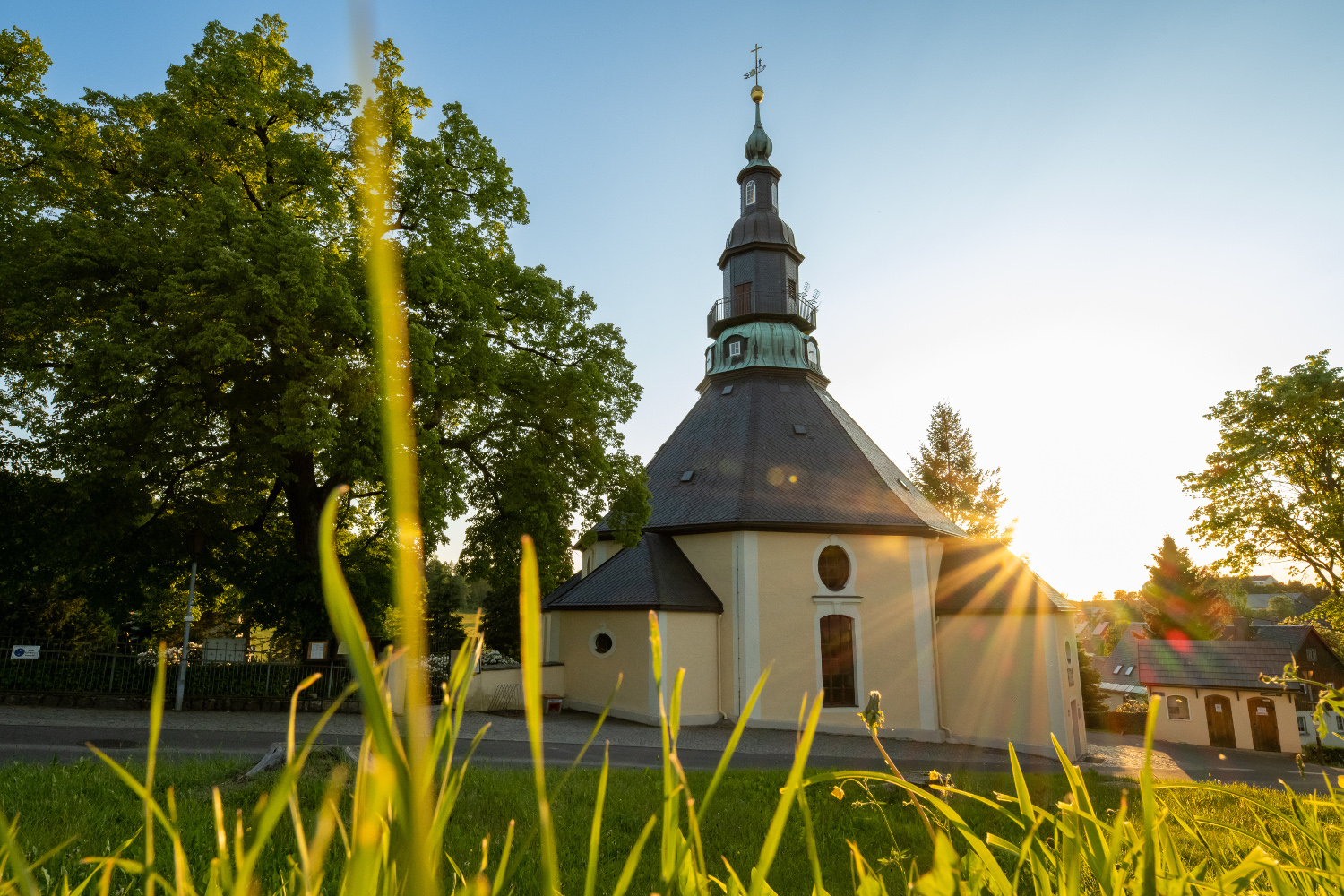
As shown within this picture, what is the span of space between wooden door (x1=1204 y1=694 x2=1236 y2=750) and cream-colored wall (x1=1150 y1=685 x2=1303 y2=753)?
0.10 m

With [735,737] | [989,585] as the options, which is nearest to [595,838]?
[735,737]

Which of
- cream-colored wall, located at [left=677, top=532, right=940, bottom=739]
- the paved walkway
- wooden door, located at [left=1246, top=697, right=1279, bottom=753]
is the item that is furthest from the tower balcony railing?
wooden door, located at [left=1246, top=697, right=1279, bottom=753]

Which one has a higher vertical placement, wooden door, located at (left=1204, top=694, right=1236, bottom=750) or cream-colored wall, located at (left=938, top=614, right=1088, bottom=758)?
cream-colored wall, located at (left=938, top=614, right=1088, bottom=758)

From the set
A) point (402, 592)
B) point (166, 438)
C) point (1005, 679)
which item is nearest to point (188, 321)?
point (166, 438)

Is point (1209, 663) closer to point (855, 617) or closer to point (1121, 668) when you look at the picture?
point (1121, 668)

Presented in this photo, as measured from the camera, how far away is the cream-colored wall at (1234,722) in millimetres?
25922

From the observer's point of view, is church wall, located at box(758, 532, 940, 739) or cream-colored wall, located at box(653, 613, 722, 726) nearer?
cream-colored wall, located at box(653, 613, 722, 726)

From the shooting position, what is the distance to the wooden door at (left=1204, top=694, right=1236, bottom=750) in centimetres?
2664

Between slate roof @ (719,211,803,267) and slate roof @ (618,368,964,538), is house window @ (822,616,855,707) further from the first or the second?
slate roof @ (719,211,803,267)

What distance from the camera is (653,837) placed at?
19.0 ft

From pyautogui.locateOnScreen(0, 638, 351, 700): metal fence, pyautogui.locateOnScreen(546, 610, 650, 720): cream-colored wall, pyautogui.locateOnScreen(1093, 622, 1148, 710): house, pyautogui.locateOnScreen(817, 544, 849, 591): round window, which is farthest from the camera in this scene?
pyautogui.locateOnScreen(1093, 622, 1148, 710): house

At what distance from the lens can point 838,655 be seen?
58.8ft

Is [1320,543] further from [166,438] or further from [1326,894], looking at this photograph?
[166,438]

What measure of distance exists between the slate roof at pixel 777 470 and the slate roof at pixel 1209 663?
14057 millimetres
